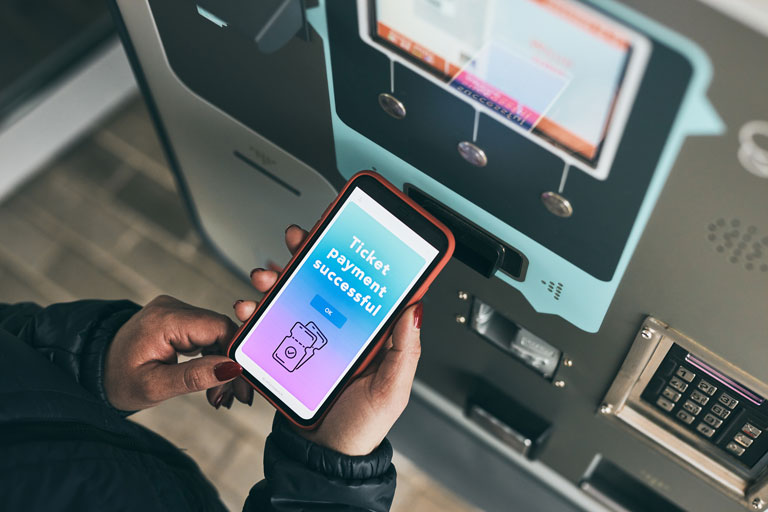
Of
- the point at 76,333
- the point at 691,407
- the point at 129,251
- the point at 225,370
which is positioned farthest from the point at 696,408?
the point at 129,251

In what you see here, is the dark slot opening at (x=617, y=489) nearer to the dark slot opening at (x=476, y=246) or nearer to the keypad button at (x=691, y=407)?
the keypad button at (x=691, y=407)

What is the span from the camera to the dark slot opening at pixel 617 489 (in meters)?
1.05

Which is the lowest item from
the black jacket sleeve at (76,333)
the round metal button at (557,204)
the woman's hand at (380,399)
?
the black jacket sleeve at (76,333)

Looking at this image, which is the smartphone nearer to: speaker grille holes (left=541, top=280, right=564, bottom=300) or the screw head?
speaker grille holes (left=541, top=280, right=564, bottom=300)

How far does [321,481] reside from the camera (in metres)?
0.74

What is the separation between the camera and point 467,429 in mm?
1236

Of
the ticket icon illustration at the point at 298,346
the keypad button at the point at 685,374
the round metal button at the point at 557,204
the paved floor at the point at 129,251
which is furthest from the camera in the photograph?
the paved floor at the point at 129,251

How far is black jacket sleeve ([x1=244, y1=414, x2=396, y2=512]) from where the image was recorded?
738mm

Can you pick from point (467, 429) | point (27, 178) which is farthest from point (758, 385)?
point (27, 178)

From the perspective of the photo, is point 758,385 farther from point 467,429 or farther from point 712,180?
point 467,429

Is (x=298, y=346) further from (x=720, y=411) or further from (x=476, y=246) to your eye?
(x=720, y=411)

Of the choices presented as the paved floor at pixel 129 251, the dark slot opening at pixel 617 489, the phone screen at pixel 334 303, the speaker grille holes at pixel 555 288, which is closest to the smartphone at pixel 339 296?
the phone screen at pixel 334 303

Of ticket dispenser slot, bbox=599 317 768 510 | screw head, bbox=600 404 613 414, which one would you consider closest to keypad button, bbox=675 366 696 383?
ticket dispenser slot, bbox=599 317 768 510

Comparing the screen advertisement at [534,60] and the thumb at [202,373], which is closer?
the screen advertisement at [534,60]
